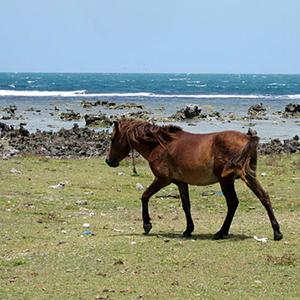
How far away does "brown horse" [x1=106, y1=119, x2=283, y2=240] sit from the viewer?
32.1ft

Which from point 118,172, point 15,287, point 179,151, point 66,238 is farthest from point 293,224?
point 118,172

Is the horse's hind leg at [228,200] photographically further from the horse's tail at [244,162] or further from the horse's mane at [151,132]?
the horse's mane at [151,132]

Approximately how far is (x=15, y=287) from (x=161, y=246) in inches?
117

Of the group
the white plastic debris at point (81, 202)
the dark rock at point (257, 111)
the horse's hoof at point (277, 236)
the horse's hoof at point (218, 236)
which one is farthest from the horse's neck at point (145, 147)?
the dark rock at point (257, 111)

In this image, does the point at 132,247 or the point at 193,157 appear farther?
the point at 193,157

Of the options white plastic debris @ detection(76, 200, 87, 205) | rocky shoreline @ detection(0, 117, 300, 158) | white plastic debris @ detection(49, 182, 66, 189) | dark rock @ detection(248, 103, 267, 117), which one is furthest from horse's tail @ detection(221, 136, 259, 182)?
dark rock @ detection(248, 103, 267, 117)

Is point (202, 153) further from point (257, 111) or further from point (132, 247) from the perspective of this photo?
point (257, 111)

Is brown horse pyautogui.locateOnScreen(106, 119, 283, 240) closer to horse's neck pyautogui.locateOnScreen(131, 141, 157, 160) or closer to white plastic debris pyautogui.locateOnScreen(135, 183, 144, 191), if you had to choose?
horse's neck pyautogui.locateOnScreen(131, 141, 157, 160)

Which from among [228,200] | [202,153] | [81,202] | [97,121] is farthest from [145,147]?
[97,121]

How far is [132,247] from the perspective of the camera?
971 centimetres

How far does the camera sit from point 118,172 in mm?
19844

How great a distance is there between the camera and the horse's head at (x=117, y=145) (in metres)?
11.2

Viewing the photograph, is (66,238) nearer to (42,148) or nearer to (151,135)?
(151,135)

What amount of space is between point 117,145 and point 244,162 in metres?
2.85
